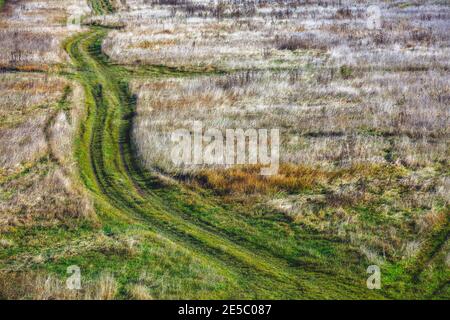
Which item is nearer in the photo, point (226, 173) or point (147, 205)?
point (147, 205)

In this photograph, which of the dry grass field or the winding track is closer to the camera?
the winding track

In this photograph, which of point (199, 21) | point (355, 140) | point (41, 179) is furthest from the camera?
point (199, 21)

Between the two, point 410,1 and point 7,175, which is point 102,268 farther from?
point 410,1

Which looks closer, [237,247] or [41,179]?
[237,247]

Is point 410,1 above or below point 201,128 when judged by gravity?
above

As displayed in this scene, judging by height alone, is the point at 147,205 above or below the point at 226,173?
below

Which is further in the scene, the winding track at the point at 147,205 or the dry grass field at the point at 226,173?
the dry grass field at the point at 226,173
